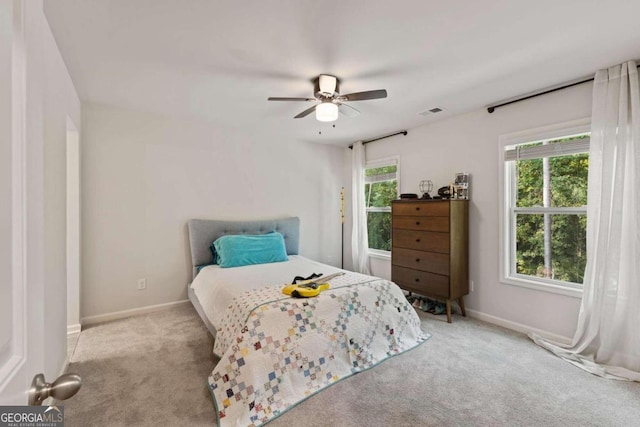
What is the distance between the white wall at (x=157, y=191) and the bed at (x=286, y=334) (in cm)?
83

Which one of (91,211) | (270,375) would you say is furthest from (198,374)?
(91,211)

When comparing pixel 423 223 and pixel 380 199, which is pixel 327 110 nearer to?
pixel 423 223

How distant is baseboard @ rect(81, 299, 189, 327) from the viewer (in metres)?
3.09

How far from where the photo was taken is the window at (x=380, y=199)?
175 inches

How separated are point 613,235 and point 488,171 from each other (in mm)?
1206

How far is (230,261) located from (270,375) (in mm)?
1748

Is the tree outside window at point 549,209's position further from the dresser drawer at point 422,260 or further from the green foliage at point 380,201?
the green foliage at point 380,201

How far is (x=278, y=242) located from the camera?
3.83 m

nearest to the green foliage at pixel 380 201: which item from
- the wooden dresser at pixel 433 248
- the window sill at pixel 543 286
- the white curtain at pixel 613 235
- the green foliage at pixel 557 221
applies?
the wooden dresser at pixel 433 248

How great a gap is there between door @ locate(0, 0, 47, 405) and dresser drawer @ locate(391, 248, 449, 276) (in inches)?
126

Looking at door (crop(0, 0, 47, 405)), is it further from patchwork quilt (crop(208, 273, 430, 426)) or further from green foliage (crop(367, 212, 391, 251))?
green foliage (crop(367, 212, 391, 251))

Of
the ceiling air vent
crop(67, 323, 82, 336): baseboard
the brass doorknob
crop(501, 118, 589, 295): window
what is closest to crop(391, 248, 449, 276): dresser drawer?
crop(501, 118, 589, 295): window

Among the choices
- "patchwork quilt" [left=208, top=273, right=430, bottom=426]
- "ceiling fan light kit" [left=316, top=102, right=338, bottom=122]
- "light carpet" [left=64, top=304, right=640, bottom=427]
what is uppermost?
"ceiling fan light kit" [left=316, top=102, right=338, bottom=122]

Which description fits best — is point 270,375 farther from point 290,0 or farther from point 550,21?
point 550,21
